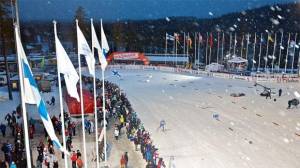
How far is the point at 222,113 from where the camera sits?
27.8 meters

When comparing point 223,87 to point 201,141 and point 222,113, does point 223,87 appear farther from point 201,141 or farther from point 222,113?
point 201,141

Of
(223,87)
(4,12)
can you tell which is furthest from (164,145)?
(4,12)

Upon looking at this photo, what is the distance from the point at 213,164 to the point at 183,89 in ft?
74.4

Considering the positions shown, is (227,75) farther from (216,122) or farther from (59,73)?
(59,73)

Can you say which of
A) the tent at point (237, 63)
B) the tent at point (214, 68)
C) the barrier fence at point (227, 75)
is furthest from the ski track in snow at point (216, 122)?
the tent at point (214, 68)

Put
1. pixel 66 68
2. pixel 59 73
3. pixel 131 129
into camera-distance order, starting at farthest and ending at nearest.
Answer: pixel 131 129, pixel 59 73, pixel 66 68

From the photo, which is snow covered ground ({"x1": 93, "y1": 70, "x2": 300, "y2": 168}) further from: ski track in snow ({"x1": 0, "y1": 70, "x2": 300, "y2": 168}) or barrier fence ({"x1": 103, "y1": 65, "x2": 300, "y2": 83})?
barrier fence ({"x1": 103, "y1": 65, "x2": 300, "y2": 83})

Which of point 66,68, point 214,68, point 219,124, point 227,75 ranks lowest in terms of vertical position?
point 219,124

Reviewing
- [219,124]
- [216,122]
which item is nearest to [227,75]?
[216,122]

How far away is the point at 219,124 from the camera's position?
2441 cm

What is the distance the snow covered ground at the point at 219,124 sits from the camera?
58.5 ft

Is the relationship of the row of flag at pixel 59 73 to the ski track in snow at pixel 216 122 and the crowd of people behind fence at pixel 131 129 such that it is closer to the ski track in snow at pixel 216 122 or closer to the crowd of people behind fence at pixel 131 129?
the crowd of people behind fence at pixel 131 129

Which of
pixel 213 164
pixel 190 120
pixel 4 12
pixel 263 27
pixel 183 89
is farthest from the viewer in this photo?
pixel 263 27

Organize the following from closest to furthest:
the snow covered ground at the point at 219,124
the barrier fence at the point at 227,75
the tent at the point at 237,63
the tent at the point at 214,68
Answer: the snow covered ground at the point at 219,124, the barrier fence at the point at 227,75, the tent at the point at 237,63, the tent at the point at 214,68
